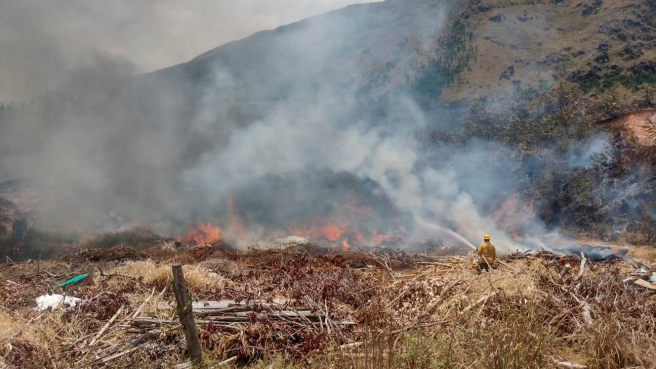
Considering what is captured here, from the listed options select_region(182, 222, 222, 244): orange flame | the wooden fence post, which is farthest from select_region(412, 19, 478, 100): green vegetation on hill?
the wooden fence post

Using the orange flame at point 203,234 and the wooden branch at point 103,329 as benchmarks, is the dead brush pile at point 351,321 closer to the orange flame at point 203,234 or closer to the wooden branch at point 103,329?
the wooden branch at point 103,329

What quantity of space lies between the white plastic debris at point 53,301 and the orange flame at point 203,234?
14708 millimetres

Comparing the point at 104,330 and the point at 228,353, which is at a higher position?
the point at 104,330

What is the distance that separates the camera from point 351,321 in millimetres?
5645

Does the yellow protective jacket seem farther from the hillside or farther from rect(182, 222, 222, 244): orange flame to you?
the hillside

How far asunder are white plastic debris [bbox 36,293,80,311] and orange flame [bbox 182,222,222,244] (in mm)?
→ 14708

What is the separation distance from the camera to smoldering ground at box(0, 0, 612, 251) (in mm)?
24203

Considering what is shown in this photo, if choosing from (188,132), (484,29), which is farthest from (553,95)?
(484,29)

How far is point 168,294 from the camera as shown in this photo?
646cm

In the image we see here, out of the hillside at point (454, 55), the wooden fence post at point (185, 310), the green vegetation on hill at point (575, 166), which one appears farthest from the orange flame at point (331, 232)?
the hillside at point (454, 55)

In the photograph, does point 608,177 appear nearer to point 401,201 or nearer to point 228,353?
point 401,201

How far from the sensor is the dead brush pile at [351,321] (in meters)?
3.82

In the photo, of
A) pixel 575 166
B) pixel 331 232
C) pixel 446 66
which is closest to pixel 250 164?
pixel 331 232

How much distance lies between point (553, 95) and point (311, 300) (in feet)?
93.0
